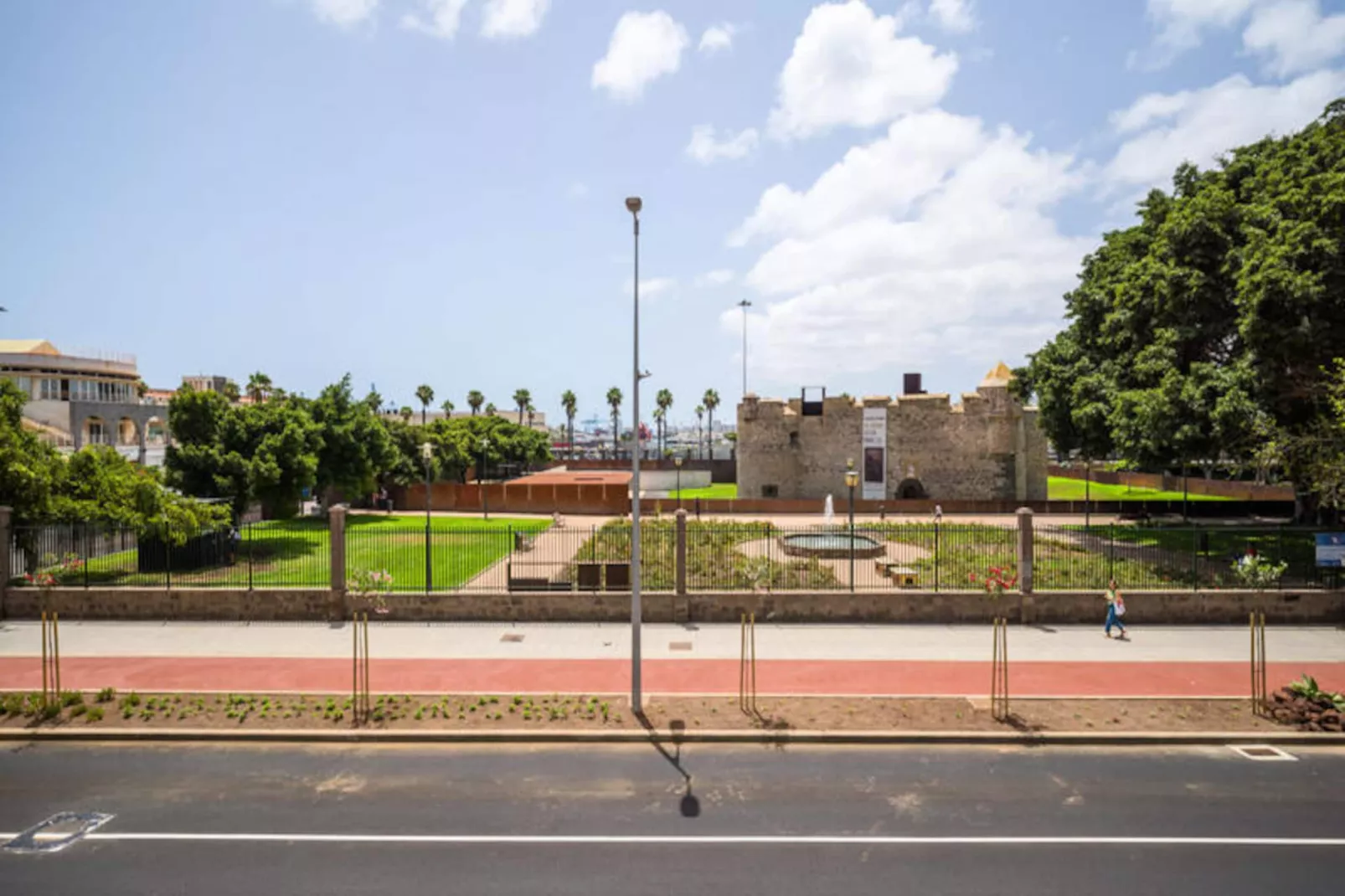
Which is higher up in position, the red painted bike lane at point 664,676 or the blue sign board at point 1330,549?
the blue sign board at point 1330,549

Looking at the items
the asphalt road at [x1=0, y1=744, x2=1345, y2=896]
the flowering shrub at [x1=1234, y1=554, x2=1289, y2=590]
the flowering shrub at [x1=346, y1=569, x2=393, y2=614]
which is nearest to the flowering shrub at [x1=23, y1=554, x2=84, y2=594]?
the flowering shrub at [x1=346, y1=569, x2=393, y2=614]

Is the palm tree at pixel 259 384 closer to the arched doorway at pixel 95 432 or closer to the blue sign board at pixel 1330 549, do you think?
the arched doorway at pixel 95 432

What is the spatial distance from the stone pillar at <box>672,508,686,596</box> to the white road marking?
10.7 m

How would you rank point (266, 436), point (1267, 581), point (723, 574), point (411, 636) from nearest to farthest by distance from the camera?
point (411, 636) < point (1267, 581) < point (723, 574) < point (266, 436)

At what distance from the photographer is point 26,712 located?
42.4ft

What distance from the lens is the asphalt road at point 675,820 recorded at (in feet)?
26.8

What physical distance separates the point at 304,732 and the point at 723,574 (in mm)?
12750

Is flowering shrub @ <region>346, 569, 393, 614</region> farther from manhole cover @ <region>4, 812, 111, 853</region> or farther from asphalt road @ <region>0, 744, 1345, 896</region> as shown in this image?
manhole cover @ <region>4, 812, 111, 853</region>

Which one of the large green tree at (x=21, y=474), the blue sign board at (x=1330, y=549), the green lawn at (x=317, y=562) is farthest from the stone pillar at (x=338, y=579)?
the blue sign board at (x=1330, y=549)

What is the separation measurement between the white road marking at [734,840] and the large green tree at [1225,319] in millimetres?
14946

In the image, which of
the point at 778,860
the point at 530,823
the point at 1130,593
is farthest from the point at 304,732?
the point at 1130,593

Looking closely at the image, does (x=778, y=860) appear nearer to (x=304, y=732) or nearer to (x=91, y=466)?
(x=304, y=732)

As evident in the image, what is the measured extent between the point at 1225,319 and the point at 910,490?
2751 centimetres

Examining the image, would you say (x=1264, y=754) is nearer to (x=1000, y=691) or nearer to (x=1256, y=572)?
(x=1000, y=691)
